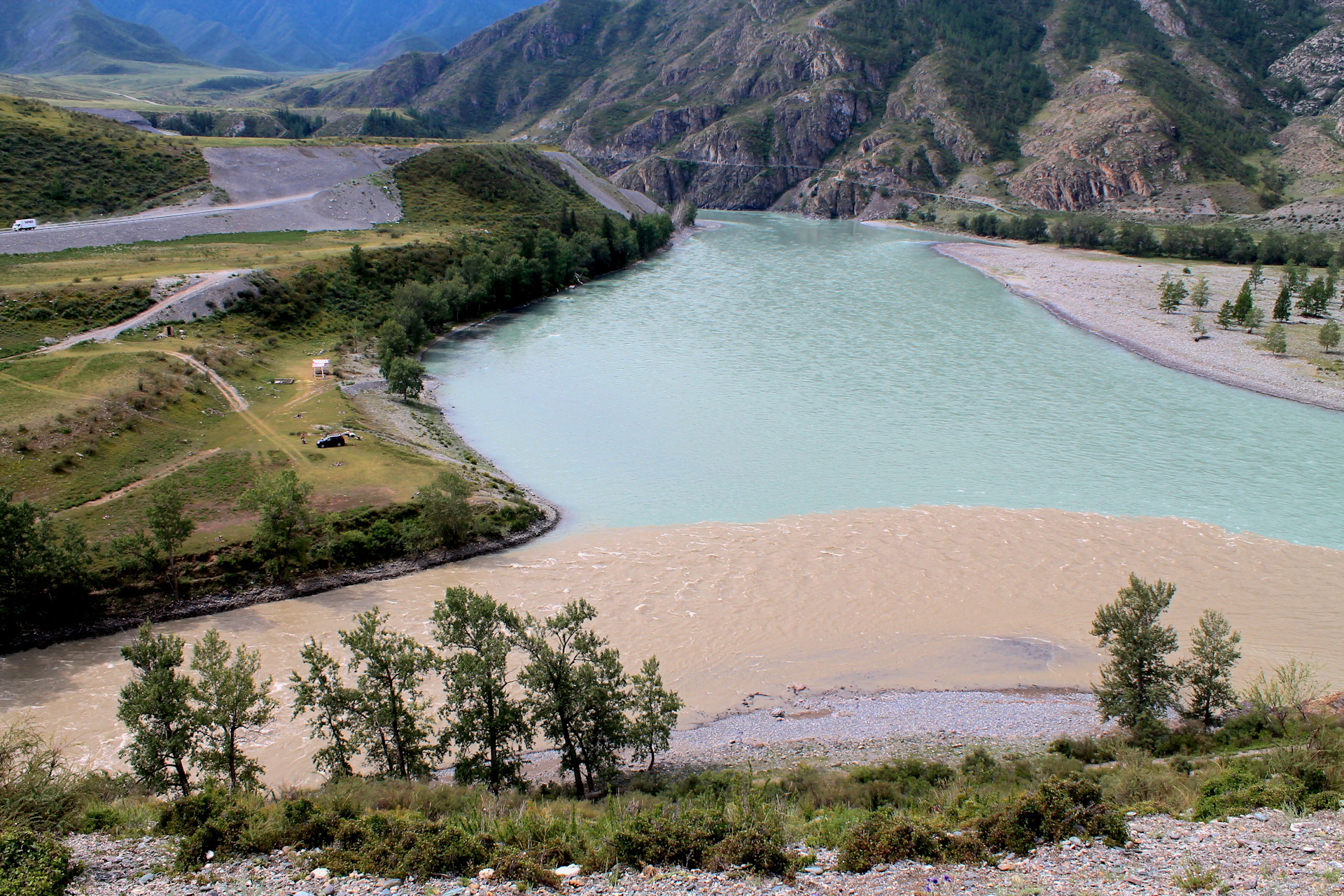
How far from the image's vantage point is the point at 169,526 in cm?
2752

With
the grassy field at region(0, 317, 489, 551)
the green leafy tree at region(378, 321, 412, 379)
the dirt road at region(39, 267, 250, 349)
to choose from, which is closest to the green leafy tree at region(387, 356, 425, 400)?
the green leafy tree at region(378, 321, 412, 379)

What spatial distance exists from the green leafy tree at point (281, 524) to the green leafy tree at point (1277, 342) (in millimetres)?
65594

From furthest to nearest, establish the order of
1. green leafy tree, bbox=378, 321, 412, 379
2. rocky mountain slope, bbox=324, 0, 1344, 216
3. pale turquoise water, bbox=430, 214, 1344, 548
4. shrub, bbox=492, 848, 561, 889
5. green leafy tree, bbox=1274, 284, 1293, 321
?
rocky mountain slope, bbox=324, 0, 1344, 216, green leafy tree, bbox=1274, 284, 1293, 321, green leafy tree, bbox=378, 321, 412, 379, pale turquoise water, bbox=430, 214, 1344, 548, shrub, bbox=492, 848, 561, 889

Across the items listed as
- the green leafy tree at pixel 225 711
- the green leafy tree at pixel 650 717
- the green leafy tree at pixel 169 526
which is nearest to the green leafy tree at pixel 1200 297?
the green leafy tree at pixel 650 717

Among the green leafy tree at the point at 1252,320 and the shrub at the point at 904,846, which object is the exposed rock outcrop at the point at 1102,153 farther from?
the shrub at the point at 904,846

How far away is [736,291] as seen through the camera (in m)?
85.1

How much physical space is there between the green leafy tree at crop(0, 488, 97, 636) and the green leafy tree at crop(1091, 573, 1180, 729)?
31.3 m

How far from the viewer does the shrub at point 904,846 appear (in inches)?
483

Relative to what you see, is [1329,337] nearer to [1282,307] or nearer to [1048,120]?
[1282,307]

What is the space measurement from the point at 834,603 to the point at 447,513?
15.4m

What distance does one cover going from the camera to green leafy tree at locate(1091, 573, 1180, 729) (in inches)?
759

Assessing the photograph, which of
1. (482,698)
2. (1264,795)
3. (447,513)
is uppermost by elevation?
(1264,795)

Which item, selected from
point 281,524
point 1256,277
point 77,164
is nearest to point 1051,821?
point 281,524

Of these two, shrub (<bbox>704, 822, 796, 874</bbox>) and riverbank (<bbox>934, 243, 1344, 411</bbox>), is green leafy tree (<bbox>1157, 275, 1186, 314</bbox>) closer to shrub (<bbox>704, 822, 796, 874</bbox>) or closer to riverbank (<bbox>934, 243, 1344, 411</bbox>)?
riverbank (<bbox>934, 243, 1344, 411</bbox>)
